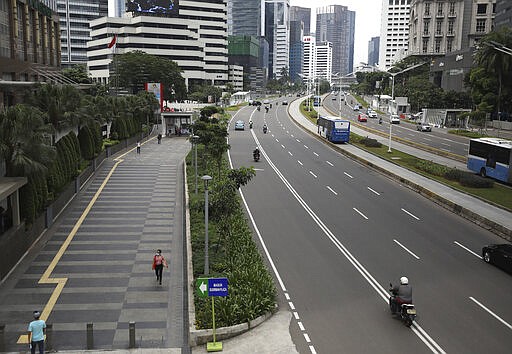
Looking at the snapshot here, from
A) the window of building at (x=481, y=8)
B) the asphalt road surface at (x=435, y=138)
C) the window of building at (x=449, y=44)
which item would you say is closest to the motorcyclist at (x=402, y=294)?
the asphalt road surface at (x=435, y=138)

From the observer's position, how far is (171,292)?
1934cm

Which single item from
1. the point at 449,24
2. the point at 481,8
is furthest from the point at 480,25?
the point at 449,24

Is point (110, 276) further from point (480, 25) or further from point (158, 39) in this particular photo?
point (480, 25)

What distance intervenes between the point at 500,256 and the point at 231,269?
11.0m

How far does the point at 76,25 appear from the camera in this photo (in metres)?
182

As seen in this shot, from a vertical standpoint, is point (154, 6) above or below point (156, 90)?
above

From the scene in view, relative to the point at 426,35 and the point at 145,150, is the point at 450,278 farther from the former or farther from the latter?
the point at 426,35

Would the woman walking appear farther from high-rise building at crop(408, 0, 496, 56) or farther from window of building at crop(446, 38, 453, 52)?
window of building at crop(446, 38, 453, 52)

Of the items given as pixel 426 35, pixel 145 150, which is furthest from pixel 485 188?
pixel 426 35

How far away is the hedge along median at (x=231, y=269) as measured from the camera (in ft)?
52.5

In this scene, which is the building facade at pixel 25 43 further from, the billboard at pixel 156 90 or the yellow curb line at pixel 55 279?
the billboard at pixel 156 90

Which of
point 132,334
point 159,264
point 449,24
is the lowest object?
point 132,334

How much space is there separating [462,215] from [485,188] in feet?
26.1

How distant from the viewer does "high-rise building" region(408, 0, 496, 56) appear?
140 metres
